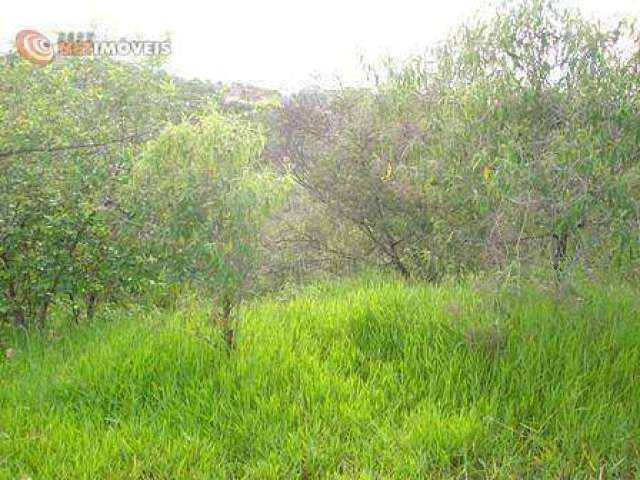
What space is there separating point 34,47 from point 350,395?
17.0 feet

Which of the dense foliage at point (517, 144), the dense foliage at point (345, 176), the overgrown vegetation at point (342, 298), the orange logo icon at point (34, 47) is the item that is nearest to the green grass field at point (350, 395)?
the overgrown vegetation at point (342, 298)

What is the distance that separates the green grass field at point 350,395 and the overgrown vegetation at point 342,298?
2 centimetres

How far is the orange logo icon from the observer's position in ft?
20.3

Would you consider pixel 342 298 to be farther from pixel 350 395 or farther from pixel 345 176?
pixel 345 176

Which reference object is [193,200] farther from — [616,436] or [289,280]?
[289,280]

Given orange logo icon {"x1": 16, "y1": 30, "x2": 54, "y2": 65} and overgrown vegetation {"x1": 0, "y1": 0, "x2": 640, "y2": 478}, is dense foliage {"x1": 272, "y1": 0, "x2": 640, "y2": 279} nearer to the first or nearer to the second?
overgrown vegetation {"x1": 0, "y1": 0, "x2": 640, "y2": 478}

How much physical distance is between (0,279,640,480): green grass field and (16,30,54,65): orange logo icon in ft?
10.3

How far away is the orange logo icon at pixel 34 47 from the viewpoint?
20.3 ft

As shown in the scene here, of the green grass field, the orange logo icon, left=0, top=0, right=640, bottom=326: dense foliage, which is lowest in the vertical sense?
the green grass field

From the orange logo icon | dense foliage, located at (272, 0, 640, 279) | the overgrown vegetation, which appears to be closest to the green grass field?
the overgrown vegetation

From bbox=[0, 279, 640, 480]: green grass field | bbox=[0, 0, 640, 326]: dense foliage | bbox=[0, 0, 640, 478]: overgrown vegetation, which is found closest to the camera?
bbox=[0, 279, 640, 480]: green grass field

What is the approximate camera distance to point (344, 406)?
3.69m

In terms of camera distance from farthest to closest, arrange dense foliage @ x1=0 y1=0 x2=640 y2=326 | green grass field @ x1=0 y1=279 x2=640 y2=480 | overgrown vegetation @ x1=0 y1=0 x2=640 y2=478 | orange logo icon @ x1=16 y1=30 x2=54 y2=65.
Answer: orange logo icon @ x1=16 y1=30 x2=54 y2=65
dense foliage @ x1=0 y1=0 x2=640 y2=326
overgrown vegetation @ x1=0 y1=0 x2=640 y2=478
green grass field @ x1=0 y1=279 x2=640 y2=480

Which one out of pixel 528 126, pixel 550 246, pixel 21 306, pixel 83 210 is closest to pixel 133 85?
pixel 83 210
